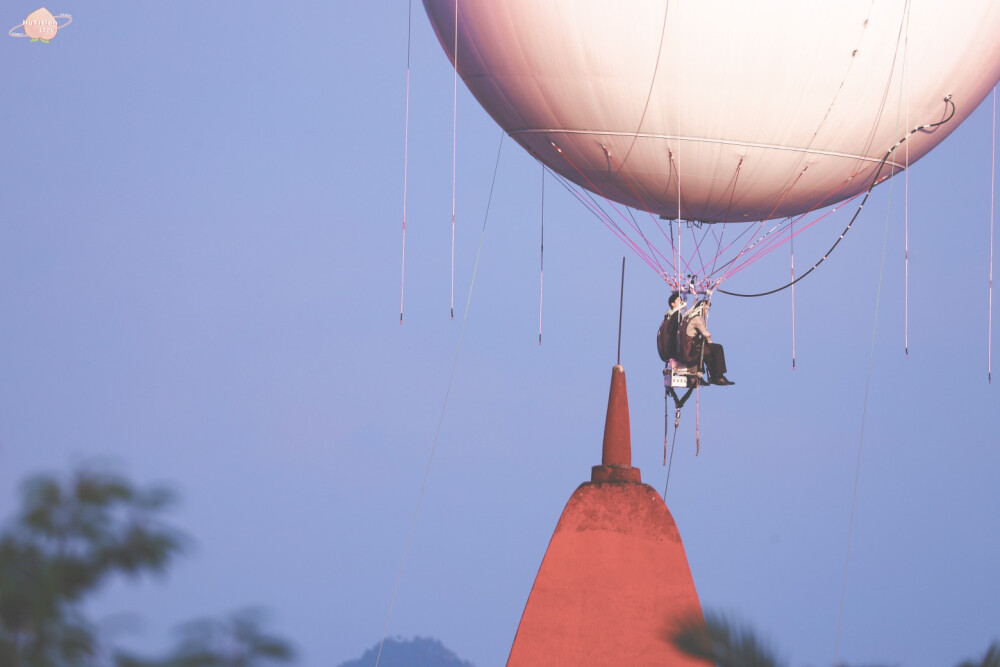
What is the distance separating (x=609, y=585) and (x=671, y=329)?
355 centimetres

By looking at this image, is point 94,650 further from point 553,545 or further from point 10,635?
point 553,545

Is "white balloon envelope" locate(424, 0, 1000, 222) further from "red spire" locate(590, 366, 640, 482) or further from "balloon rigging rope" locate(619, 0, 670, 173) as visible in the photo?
"red spire" locate(590, 366, 640, 482)

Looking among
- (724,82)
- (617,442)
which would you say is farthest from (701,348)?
(724,82)

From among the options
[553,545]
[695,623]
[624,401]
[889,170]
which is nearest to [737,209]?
[889,170]

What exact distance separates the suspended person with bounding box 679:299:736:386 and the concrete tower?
2102mm

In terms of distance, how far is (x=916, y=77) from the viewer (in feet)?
66.4

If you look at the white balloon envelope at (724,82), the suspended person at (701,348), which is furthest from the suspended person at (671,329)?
the white balloon envelope at (724,82)

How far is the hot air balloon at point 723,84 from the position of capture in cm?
1953

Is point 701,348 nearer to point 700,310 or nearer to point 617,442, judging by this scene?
point 700,310

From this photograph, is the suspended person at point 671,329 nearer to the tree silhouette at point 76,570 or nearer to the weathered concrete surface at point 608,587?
the weathered concrete surface at point 608,587

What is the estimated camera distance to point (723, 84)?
19.8 m

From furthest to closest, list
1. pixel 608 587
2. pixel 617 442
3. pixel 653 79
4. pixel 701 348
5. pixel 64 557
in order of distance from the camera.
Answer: pixel 701 348, pixel 653 79, pixel 617 442, pixel 608 587, pixel 64 557

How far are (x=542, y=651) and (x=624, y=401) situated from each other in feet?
9.74

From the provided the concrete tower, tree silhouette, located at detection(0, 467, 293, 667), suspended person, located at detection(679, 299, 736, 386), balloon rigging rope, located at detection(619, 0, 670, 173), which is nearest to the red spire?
the concrete tower
